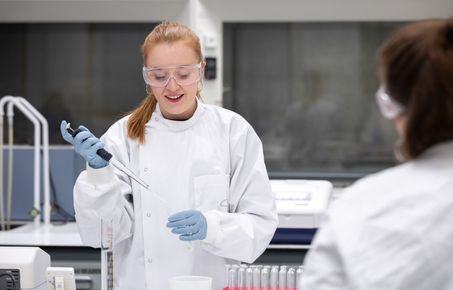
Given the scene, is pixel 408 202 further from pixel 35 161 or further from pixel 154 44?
pixel 35 161

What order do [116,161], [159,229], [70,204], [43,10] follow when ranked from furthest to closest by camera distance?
[43,10] < [70,204] < [159,229] < [116,161]

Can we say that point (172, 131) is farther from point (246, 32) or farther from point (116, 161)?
point (246, 32)

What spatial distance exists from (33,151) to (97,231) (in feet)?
5.40

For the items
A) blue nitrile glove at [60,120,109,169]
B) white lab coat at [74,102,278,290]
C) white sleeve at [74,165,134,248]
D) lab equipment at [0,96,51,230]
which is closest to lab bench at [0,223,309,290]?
lab equipment at [0,96,51,230]

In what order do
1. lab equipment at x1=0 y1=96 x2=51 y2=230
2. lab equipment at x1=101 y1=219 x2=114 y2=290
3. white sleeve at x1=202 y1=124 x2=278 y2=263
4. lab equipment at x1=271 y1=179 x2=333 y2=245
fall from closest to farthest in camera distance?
lab equipment at x1=101 y1=219 x2=114 y2=290
white sleeve at x1=202 y1=124 x2=278 y2=263
lab equipment at x1=271 y1=179 x2=333 y2=245
lab equipment at x1=0 y1=96 x2=51 y2=230

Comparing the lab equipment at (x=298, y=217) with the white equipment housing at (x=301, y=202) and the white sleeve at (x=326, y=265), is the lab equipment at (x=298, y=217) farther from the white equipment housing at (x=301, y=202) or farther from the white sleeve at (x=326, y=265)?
the white sleeve at (x=326, y=265)

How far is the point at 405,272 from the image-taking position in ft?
3.06

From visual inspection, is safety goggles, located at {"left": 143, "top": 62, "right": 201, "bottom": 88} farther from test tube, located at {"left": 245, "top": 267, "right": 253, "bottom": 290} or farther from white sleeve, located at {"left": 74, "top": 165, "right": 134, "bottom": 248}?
test tube, located at {"left": 245, "top": 267, "right": 253, "bottom": 290}

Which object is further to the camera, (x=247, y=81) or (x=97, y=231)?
(x=247, y=81)

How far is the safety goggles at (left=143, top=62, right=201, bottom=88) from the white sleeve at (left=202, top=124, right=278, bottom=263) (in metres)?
0.18

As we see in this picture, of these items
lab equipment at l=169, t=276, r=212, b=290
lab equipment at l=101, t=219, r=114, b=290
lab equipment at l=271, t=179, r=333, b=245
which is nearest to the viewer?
lab equipment at l=169, t=276, r=212, b=290

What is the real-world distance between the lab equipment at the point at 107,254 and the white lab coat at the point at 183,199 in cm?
3

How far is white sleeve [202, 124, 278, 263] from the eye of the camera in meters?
1.83

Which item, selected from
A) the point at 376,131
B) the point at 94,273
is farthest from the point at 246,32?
the point at 94,273
